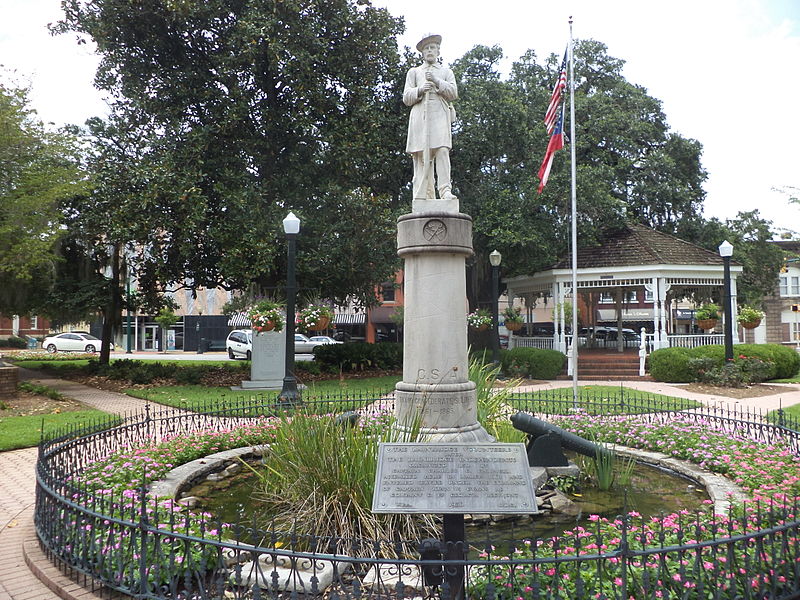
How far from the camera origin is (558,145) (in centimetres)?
1414

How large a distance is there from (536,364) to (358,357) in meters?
7.03

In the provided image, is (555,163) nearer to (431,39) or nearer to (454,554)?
(431,39)

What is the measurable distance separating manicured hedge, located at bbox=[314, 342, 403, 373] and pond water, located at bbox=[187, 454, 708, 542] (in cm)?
1546

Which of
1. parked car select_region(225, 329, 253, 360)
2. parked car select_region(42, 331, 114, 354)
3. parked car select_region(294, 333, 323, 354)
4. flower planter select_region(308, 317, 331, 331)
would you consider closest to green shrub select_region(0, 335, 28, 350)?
parked car select_region(42, 331, 114, 354)

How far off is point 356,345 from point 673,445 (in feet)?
56.2

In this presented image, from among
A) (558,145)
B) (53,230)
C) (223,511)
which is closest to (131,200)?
(53,230)

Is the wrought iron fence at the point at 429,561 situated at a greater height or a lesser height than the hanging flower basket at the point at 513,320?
lesser

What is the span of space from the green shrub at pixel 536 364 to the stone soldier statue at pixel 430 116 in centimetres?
1490

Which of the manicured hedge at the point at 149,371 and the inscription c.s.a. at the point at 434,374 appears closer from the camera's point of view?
the inscription c.s.a. at the point at 434,374

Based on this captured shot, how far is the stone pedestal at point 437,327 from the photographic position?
7.16m

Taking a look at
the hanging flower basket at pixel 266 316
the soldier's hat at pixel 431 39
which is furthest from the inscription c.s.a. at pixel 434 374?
the hanging flower basket at pixel 266 316

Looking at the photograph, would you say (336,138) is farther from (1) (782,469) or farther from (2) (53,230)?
(1) (782,469)

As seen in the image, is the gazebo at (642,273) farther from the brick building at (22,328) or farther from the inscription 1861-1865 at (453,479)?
the brick building at (22,328)

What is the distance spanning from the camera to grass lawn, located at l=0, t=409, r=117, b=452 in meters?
10.9
